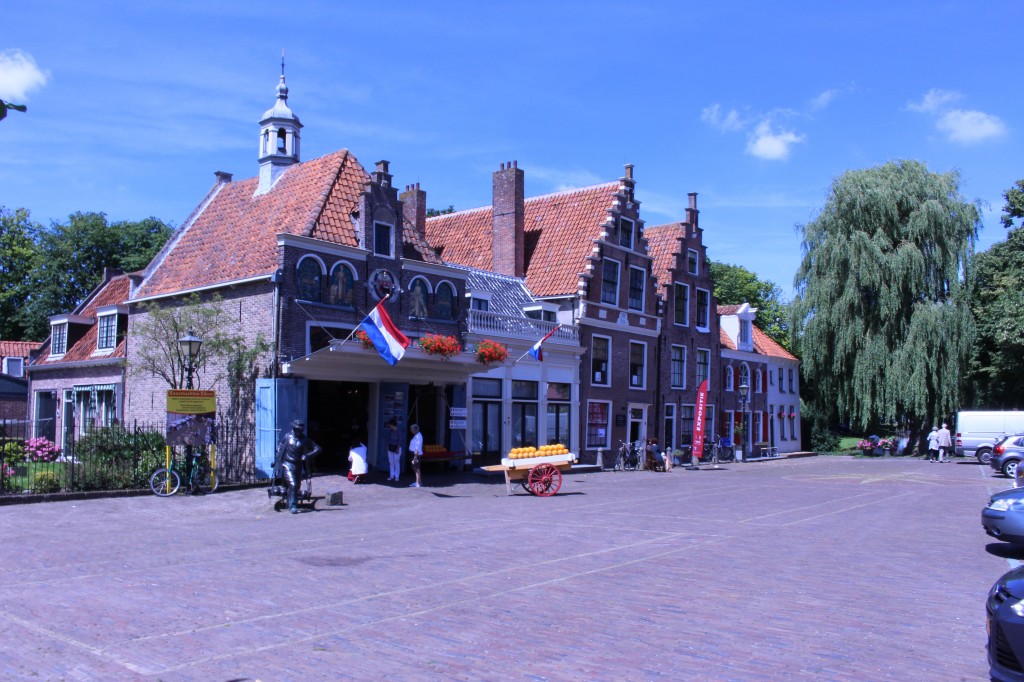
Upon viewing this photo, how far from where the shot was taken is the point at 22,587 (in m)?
10.1

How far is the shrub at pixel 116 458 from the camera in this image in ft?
66.8

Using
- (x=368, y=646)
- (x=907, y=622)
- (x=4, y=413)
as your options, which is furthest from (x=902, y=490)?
(x=4, y=413)

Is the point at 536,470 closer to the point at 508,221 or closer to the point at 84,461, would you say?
the point at 84,461

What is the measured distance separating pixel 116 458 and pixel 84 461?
724mm

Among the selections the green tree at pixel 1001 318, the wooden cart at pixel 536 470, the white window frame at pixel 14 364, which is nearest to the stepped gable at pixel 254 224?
the wooden cart at pixel 536 470

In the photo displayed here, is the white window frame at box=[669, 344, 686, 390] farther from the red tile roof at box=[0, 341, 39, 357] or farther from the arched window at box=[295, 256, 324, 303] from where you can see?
the red tile roof at box=[0, 341, 39, 357]

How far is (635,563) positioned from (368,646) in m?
5.20

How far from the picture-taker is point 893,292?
43.6 meters

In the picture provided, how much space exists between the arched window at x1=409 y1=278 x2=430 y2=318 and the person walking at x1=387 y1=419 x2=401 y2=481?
12.9 feet

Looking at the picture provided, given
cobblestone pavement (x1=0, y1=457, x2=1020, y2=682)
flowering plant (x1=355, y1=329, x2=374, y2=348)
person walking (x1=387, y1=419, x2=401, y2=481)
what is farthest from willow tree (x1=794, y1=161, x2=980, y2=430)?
flowering plant (x1=355, y1=329, x2=374, y2=348)

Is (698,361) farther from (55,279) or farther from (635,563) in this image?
(55,279)

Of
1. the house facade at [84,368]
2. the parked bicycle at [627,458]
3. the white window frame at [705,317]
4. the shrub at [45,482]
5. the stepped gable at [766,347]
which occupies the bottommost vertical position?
the parked bicycle at [627,458]

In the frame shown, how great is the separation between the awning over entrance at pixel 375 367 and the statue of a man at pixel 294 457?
4.67 meters

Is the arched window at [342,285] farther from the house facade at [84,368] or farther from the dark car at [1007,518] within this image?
the dark car at [1007,518]
